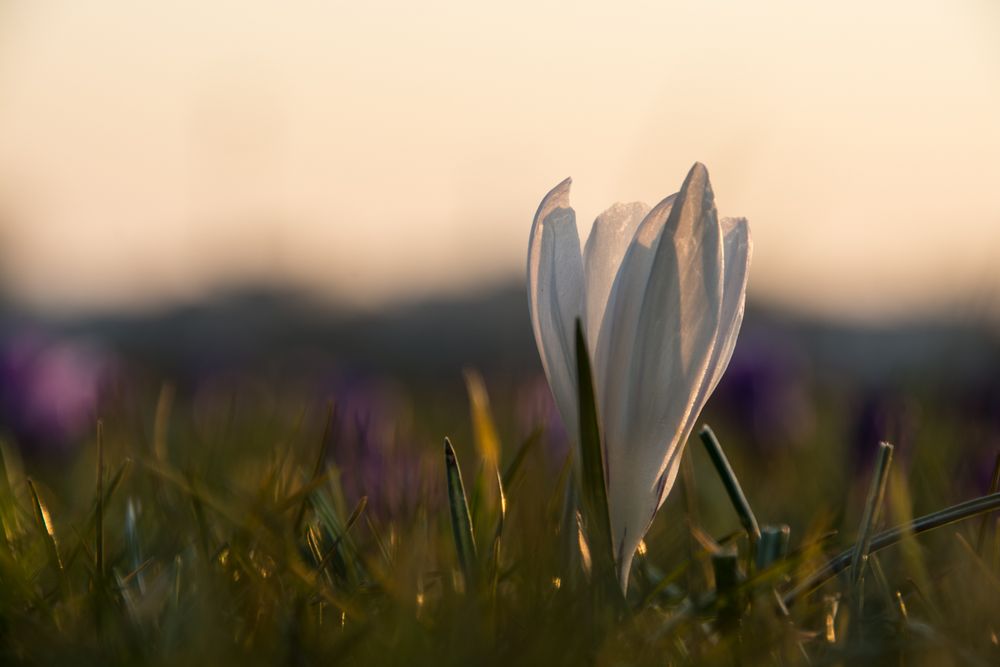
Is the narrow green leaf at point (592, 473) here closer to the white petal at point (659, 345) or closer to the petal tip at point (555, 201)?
the white petal at point (659, 345)

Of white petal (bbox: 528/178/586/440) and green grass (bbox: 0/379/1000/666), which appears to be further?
white petal (bbox: 528/178/586/440)

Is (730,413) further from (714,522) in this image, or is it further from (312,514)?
(312,514)

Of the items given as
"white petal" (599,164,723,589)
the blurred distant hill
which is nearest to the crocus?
"white petal" (599,164,723,589)

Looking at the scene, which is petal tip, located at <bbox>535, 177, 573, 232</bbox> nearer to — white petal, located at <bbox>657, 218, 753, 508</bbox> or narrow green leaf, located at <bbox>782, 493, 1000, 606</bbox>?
white petal, located at <bbox>657, 218, 753, 508</bbox>

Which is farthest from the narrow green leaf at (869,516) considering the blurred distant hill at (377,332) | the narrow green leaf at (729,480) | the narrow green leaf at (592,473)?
the blurred distant hill at (377,332)

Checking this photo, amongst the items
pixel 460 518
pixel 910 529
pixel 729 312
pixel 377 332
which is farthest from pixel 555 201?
pixel 377 332

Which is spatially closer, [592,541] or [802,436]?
[592,541]

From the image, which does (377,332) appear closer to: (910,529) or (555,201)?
(555,201)

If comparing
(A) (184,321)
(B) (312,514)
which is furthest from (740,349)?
(A) (184,321)
